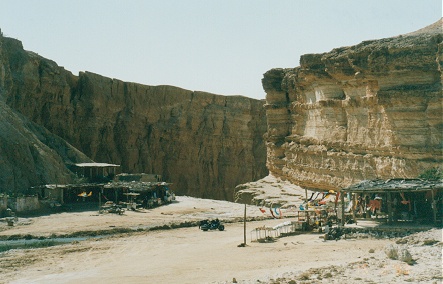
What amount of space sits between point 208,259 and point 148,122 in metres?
52.4

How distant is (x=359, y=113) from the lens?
1724 inches

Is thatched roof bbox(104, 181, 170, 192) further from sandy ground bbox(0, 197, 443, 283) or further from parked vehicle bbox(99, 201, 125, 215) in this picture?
sandy ground bbox(0, 197, 443, 283)

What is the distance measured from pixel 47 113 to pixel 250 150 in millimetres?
30383

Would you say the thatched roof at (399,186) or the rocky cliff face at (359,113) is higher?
the rocky cliff face at (359,113)

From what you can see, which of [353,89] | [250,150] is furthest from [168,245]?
[250,150]

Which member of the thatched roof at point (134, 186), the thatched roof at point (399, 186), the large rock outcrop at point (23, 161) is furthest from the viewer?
the thatched roof at point (134, 186)

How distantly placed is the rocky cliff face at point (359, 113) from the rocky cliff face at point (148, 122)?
2105 cm

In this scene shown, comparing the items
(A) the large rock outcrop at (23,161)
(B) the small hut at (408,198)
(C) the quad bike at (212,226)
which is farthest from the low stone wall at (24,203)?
(B) the small hut at (408,198)

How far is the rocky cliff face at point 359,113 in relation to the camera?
120 feet

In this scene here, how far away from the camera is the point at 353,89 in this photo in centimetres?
4438

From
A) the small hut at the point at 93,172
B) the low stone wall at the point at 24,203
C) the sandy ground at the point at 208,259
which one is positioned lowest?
the sandy ground at the point at 208,259

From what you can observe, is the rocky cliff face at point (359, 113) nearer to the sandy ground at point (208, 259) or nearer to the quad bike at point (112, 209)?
the sandy ground at point (208, 259)

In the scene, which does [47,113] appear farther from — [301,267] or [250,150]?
[301,267]

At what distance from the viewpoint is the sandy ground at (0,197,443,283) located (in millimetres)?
18891
